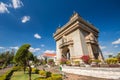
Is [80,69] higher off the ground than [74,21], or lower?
lower

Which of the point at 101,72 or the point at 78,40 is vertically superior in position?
the point at 78,40

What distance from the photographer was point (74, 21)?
36688mm

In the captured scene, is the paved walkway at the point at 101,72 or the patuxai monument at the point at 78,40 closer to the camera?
the paved walkway at the point at 101,72

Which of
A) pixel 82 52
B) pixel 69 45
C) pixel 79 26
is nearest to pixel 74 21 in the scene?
pixel 79 26

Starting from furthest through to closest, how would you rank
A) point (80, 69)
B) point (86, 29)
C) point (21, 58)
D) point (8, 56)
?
1. point (8, 56)
2. point (86, 29)
3. point (80, 69)
4. point (21, 58)

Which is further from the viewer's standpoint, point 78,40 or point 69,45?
point 69,45

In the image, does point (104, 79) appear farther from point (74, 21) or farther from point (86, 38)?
point (74, 21)

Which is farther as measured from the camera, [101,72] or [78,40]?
[78,40]

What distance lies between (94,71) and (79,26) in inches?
786

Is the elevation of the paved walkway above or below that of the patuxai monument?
below

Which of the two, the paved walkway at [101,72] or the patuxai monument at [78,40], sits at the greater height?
the patuxai monument at [78,40]

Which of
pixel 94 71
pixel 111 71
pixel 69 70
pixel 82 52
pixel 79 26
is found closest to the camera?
pixel 111 71

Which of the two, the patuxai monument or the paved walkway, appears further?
the patuxai monument

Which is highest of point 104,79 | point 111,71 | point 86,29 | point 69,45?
point 86,29
